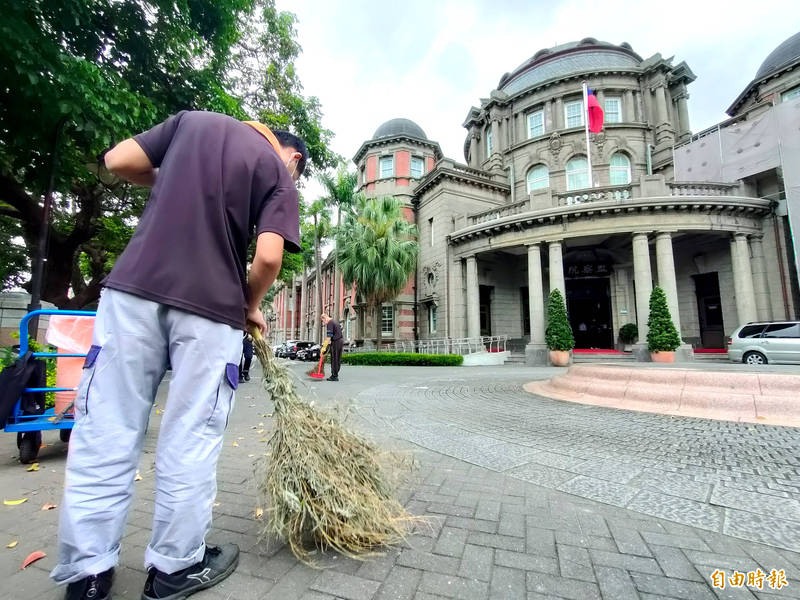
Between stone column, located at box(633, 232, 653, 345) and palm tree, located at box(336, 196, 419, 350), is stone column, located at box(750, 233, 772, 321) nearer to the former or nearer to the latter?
stone column, located at box(633, 232, 653, 345)

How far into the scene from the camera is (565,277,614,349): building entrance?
21.4 meters

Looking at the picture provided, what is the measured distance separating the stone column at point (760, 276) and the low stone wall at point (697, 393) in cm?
1523

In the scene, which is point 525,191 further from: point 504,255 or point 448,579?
point 448,579

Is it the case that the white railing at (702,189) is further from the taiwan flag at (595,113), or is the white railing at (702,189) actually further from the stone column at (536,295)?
the stone column at (536,295)

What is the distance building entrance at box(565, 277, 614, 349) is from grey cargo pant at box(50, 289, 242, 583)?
22.9m

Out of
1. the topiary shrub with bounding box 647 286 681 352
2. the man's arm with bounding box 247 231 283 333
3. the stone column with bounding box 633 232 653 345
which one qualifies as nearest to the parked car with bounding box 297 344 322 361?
the stone column with bounding box 633 232 653 345

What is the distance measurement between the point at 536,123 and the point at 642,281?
45.6ft

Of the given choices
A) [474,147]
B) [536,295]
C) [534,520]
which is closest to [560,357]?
[536,295]

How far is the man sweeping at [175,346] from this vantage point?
1.47m

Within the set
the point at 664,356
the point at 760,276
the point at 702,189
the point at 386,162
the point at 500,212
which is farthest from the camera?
the point at 386,162

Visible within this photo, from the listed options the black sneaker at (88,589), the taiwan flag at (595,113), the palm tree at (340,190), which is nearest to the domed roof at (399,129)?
the palm tree at (340,190)

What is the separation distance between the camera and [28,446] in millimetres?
3500

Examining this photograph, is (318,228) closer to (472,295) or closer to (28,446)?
(472,295)

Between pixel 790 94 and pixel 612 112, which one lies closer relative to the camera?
pixel 790 94
